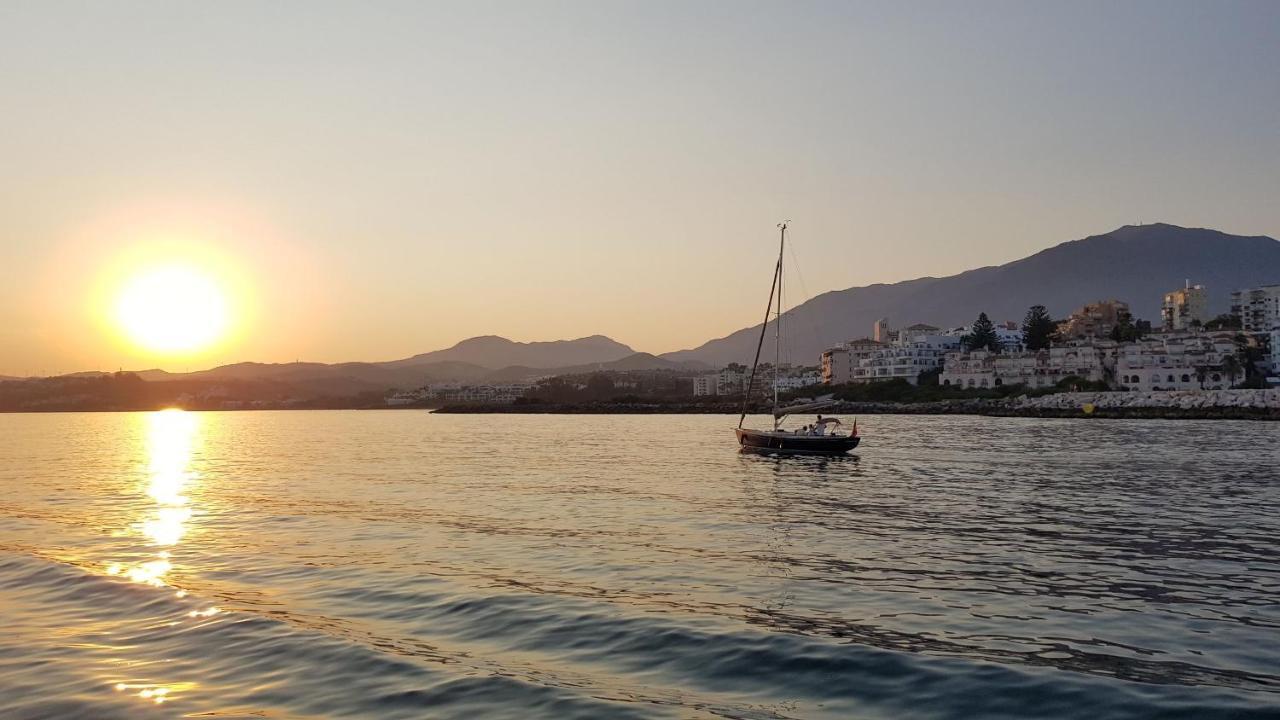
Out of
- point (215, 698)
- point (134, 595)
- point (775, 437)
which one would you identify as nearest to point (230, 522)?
point (134, 595)

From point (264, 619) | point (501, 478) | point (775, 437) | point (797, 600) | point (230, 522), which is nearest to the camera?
point (264, 619)

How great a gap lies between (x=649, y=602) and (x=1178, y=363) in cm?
17160

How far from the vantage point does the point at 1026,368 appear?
17962cm

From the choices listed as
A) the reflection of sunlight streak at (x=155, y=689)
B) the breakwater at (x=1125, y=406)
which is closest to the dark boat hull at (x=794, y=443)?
the reflection of sunlight streak at (x=155, y=689)

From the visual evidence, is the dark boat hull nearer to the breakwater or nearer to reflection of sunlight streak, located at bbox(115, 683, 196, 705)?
reflection of sunlight streak, located at bbox(115, 683, 196, 705)

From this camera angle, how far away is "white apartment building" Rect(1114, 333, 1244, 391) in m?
157

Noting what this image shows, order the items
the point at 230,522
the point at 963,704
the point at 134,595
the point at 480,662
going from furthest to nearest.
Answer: the point at 230,522 < the point at 134,595 < the point at 480,662 < the point at 963,704

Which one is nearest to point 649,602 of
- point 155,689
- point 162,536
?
point 155,689

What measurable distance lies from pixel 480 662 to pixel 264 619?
17.0ft

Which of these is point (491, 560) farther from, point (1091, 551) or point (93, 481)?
point (93, 481)

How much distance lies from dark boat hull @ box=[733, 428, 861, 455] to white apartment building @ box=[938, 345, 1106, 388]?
421 feet

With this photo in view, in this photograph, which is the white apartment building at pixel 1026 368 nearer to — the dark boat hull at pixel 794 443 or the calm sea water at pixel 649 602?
the dark boat hull at pixel 794 443

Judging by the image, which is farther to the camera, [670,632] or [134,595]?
[134,595]

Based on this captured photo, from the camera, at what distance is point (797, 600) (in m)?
→ 17.5
